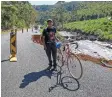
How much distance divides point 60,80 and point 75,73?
633mm

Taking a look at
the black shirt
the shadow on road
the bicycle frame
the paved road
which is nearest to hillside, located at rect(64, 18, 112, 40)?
the paved road

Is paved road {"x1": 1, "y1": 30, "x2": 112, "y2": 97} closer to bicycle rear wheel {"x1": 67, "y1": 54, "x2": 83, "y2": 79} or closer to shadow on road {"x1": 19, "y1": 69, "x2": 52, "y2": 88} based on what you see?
shadow on road {"x1": 19, "y1": 69, "x2": 52, "y2": 88}

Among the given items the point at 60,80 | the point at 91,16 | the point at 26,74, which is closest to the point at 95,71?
the point at 60,80

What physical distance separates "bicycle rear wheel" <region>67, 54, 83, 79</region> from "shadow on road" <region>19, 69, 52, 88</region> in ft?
2.65

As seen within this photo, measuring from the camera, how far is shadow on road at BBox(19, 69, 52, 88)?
860 centimetres

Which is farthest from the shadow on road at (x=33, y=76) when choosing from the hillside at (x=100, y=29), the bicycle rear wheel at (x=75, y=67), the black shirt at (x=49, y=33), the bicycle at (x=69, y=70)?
the hillside at (x=100, y=29)

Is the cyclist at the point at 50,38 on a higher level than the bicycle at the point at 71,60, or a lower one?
higher

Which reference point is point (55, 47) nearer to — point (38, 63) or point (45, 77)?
point (45, 77)

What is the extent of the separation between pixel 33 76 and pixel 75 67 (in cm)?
155

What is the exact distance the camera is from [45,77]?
30.4 feet

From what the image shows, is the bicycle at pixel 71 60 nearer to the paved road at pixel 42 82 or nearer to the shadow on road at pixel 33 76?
the paved road at pixel 42 82

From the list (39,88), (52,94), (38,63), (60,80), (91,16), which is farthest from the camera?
(91,16)

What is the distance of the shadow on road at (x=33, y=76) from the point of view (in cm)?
860

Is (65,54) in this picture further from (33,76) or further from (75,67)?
(33,76)
